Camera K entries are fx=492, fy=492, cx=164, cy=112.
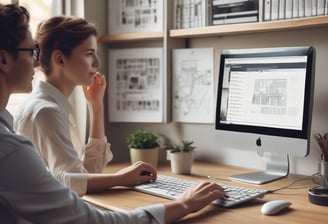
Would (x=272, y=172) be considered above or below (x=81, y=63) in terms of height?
below

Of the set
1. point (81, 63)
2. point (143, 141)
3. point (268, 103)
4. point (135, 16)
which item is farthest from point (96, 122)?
point (268, 103)

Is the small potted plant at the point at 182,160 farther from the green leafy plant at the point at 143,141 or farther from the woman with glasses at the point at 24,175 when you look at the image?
the woman with glasses at the point at 24,175

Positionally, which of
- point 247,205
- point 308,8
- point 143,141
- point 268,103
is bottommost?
point 247,205

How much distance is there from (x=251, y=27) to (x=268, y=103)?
31cm

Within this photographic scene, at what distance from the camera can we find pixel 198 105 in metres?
2.24

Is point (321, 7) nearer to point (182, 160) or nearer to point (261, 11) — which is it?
point (261, 11)

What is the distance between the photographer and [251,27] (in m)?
1.89

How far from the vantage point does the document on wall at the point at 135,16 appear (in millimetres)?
2277

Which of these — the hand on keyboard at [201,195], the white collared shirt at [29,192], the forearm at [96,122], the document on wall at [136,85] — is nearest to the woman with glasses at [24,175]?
the white collared shirt at [29,192]

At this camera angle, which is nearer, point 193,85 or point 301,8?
point 301,8

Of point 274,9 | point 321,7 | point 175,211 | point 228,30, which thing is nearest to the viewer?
point 175,211

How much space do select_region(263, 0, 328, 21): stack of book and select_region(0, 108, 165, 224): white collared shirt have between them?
107 cm

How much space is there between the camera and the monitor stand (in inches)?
72.9

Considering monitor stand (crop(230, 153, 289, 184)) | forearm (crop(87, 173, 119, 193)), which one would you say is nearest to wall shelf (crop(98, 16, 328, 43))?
monitor stand (crop(230, 153, 289, 184))
